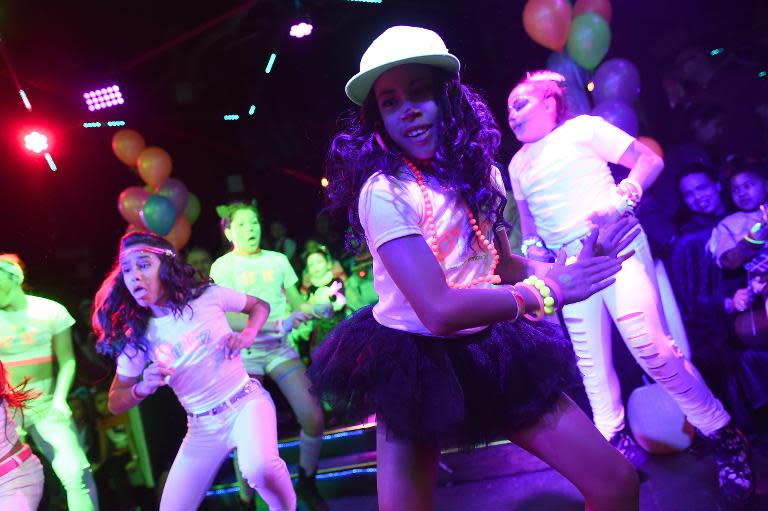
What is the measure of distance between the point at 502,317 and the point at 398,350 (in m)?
0.34

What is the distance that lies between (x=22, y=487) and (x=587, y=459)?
8.49 feet

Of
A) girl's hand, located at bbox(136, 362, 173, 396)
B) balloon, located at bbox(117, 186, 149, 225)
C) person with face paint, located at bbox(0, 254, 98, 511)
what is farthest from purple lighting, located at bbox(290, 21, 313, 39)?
girl's hand, located at bbox(136, 362, 173, 396)

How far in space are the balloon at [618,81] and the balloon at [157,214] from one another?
13.8ft

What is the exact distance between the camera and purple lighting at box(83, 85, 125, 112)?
19.1 feet

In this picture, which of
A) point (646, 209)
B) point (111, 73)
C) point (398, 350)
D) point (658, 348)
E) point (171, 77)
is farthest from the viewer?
point (171, 77)

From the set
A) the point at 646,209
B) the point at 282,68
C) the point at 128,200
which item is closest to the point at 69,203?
the point at 128,200

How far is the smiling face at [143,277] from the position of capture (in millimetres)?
3139

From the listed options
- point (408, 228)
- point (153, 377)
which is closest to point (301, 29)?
point (153, 377)

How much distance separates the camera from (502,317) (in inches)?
62.5

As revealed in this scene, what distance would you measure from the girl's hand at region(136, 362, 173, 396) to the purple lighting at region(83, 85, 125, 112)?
3.84m

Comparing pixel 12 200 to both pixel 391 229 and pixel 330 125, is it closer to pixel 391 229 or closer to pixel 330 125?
pixel 330 125

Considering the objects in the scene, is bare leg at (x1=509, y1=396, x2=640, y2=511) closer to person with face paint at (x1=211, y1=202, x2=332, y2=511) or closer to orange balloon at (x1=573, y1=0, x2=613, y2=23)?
person with face paint at (x1=211, y1=202, x2=332, y2=511)

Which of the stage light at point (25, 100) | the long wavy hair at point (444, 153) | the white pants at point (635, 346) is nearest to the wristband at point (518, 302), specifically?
the long wavy hair at point (444, 153)

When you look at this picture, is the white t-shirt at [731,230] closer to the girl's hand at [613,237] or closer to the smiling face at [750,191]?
the smiling face at [750,191]
